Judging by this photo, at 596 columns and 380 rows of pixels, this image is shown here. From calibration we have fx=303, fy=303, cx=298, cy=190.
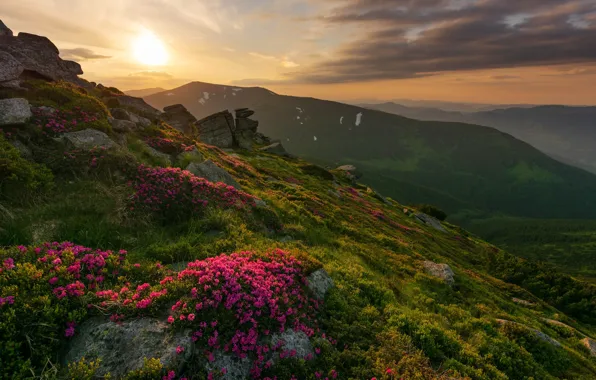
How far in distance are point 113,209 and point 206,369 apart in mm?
8865

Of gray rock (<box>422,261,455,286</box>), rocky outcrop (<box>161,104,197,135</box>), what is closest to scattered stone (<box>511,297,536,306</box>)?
gray rock (<box>422,261,455,286</box>)

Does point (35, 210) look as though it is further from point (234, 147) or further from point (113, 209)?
point (234, 147)

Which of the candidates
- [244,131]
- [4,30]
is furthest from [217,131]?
[4,30]

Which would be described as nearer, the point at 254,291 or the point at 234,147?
the point at 254,291

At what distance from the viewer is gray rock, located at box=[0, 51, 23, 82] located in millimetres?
18750

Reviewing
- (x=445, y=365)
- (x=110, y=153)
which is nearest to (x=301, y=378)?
(x=445, y=365)

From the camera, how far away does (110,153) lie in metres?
15.7

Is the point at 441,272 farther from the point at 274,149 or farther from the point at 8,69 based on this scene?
the point at 274,149

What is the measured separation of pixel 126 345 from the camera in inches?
287

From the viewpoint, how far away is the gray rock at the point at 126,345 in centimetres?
694

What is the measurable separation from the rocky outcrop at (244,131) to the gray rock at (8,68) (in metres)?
62.0

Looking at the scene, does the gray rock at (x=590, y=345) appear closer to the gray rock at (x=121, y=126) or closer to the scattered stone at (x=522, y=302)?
the scattered stone at (x=522, y=302)

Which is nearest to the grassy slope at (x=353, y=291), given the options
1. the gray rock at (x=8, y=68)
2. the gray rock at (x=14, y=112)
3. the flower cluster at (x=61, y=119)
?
the gray rock at (x=14, y=112)

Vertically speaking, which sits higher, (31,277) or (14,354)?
(31,277)
